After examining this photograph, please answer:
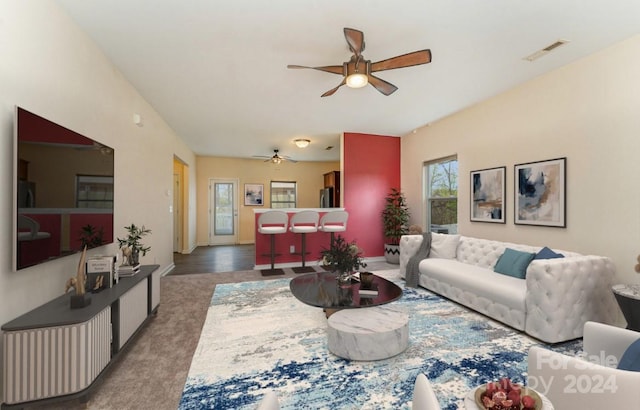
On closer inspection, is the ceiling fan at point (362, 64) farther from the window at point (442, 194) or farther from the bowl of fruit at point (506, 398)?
the window at point (442, 194)

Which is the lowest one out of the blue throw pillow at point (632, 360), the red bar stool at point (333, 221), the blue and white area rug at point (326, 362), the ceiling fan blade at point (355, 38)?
the blue and white area rug at point (326, 362)

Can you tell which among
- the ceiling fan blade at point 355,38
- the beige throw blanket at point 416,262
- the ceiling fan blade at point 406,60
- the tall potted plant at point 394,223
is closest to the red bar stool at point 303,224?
the tall potted plant at point 394,223

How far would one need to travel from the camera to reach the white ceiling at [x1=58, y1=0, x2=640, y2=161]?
7.26ft

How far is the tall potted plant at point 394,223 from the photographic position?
5.97 meters

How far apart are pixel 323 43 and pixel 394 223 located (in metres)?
4.17

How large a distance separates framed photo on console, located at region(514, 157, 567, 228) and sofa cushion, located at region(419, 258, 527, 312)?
0.92 m

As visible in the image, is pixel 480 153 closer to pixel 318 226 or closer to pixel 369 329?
pixel 318 226

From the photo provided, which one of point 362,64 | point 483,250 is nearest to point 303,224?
point 483,250

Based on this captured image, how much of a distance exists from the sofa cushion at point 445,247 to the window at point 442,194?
930 mm

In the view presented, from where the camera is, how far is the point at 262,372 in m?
2.04

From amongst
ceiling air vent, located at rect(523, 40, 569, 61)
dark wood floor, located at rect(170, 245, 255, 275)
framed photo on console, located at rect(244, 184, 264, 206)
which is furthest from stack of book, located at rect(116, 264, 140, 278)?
framed photo on console, located at rect(244, 184, 264, 206)

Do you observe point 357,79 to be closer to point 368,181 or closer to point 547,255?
point 547,255

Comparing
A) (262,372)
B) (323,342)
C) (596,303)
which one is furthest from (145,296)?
(596,303)

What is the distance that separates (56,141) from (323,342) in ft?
8.52
